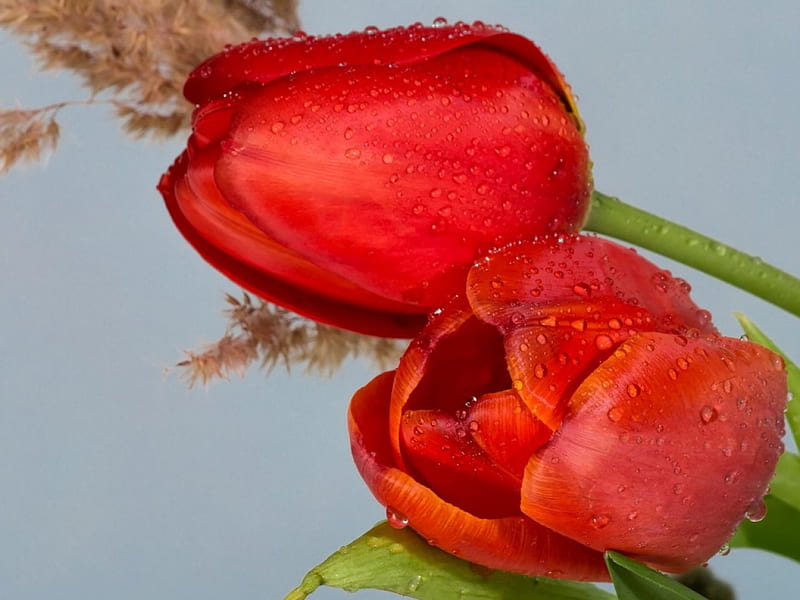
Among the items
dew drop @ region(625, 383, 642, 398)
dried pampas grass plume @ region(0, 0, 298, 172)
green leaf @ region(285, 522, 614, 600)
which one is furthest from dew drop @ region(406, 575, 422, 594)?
dried pampas grass plume @ region(0, 0, 298, 172)

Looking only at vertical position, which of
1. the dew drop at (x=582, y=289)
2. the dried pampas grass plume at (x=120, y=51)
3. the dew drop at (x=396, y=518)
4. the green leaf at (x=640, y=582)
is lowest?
the green leaf at (x=640, y=582)

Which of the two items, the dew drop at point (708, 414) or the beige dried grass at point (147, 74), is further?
the beige dried grass at point (147, 74)

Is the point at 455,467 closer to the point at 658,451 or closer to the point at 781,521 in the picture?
the point at 658,451

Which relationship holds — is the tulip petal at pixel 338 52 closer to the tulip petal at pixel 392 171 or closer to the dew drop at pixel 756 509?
the tulip petal at pixel 392 171

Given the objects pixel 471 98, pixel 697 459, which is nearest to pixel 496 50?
pixel 471 98

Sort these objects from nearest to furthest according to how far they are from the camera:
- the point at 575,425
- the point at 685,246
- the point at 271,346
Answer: the point at 575,425 < the point at 685,246 < the point at 271,346

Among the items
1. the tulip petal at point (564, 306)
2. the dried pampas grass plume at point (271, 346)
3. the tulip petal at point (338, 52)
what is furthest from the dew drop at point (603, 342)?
the dried pampas grass plume at point (271, 346)

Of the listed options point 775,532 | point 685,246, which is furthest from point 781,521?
point 685,246

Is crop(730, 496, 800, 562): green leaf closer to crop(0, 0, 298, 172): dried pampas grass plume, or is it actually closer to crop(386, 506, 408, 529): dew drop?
crop(386, 506, 408, 529): dew drop
